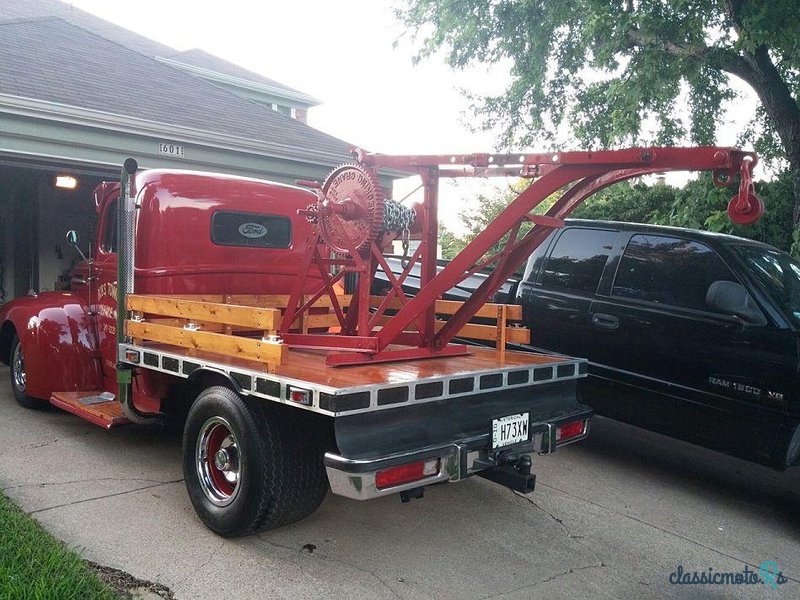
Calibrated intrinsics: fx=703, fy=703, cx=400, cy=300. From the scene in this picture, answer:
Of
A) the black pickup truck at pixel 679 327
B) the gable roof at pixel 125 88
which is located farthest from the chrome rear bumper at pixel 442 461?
the gable roof at pixel 125 88

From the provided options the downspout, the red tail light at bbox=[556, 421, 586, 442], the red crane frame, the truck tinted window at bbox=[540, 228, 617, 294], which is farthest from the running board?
the truck tinted window at bbox=[540, 228, 617, 294]

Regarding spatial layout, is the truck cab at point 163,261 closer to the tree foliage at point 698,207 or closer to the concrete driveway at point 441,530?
the concrete driveway at point 441,530

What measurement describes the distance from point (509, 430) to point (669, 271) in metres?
2.31

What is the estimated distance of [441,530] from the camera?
4367 millimetres

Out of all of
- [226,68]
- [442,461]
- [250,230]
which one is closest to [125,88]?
[250,230]

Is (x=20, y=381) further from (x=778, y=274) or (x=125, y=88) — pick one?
(x=778, y=274)

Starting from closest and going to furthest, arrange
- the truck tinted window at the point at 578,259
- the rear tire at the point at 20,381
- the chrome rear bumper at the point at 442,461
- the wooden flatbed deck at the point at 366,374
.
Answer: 1. the chrome rear bumper at the point at 442,461
2. the wooden flatbed deck at the point at 366,374
3. the truck tinted window at the point at 578,259
4. the rear tire at the point at 20,381

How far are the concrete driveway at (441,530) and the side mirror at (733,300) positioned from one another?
56.7 inches

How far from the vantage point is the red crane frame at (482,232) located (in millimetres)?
3756

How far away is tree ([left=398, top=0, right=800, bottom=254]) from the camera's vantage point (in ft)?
27.7

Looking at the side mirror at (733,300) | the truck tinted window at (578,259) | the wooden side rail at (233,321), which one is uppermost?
the truck tinted window at (578,259)

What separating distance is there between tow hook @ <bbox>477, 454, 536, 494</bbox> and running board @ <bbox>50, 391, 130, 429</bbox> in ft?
8.91

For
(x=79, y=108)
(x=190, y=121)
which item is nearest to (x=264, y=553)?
(x=79, y=108)

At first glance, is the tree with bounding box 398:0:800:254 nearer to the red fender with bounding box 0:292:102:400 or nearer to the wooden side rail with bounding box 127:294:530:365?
the wooden side rail with bounding box 127:294:530:365
